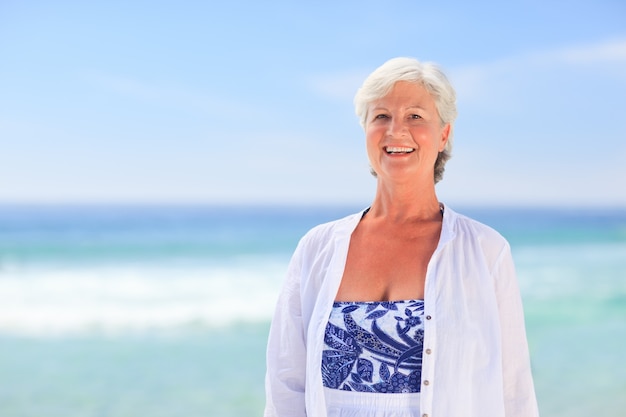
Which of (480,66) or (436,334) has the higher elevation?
(480,66)

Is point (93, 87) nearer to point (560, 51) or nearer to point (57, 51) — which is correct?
point (57, 51)

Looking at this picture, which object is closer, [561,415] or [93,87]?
[561,415]

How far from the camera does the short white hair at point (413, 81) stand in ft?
6.46

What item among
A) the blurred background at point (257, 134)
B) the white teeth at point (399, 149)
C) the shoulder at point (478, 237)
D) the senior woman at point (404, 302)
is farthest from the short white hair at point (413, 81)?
the blurred background at point (257, 134)

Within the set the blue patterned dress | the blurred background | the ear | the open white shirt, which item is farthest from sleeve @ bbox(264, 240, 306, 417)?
the blurred background

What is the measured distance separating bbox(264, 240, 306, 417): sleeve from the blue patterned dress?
136 mm

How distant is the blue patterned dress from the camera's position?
6.19 feet

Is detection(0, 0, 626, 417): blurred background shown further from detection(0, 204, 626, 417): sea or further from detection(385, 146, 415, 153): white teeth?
detection(385, 146, 415, 153): white teeth

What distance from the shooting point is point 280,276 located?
1388 cm

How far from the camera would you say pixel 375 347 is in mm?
1913

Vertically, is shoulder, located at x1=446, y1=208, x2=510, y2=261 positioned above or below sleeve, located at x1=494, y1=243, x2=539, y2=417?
above

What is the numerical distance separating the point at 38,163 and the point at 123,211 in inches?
127

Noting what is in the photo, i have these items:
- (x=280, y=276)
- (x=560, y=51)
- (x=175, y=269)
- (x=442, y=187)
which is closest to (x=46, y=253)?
(x=175, y=269)

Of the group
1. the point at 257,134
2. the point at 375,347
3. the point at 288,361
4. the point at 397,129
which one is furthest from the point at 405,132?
the point at 257,134
